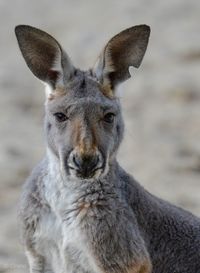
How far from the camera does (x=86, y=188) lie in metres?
5.85

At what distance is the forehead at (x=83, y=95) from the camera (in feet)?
18.6

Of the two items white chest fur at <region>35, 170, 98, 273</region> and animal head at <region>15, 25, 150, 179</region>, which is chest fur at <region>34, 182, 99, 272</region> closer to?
white chest fur at <region>35, 170, 98, 273</region>

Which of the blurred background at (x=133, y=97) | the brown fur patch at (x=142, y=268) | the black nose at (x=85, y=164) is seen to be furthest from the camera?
the blurred background at (x=133, y=97)

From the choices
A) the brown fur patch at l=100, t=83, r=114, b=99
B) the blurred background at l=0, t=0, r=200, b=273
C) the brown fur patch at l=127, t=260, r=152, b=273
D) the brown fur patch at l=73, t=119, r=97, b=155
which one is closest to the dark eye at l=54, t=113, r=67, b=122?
the brown fur patch at l=73, t=119, r=97, b=155

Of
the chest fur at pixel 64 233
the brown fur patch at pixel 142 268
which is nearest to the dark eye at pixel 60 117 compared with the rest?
the chest fur at pixel 64 233

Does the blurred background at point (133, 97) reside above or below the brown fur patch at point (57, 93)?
above

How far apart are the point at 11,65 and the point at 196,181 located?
385 centimetres

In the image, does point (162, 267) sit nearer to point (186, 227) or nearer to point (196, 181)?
point (186, 227)

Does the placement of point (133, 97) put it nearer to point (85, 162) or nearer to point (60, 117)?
point (60, 117)

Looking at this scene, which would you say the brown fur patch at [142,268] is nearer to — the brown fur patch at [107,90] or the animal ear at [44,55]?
the brown fur patch at [107,90]

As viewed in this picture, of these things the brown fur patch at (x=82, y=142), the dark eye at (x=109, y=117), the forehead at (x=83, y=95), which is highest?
the forehead at (x=83, y=95)

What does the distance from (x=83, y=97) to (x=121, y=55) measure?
1.25 feet

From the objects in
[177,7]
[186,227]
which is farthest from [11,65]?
[186,227]

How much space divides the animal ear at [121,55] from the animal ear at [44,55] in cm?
16
